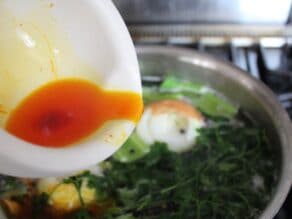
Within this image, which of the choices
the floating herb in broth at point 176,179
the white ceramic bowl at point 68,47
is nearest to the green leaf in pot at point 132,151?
the floating herb in broth at point 176,179

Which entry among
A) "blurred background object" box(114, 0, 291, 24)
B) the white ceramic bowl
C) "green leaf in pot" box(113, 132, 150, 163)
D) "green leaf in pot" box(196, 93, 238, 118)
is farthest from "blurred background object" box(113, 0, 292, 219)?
the white ceramic bowl

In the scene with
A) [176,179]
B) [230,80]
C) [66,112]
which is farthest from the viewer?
[230,80]

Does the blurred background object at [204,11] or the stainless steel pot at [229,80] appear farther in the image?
the blurred background object at [204,11]

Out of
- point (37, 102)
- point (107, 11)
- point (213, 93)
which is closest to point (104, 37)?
point (107, 11)

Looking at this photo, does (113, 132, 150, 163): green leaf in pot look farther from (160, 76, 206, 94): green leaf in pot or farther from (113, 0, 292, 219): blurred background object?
(113, 0, 292, 219): blurred background object

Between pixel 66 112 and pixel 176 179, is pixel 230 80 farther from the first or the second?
pixel 66 112

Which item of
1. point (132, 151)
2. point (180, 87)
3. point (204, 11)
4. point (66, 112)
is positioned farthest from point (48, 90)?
point (204, 11)

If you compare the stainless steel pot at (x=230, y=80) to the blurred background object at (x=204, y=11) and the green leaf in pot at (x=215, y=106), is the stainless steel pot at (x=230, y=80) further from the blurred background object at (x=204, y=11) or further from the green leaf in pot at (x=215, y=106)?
the blurred background object at (x=204, y=11)
